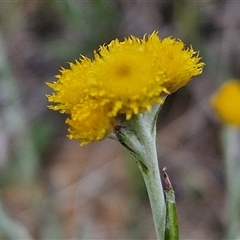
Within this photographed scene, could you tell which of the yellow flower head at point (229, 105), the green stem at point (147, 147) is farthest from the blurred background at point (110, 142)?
the green stem at point (147, 147)

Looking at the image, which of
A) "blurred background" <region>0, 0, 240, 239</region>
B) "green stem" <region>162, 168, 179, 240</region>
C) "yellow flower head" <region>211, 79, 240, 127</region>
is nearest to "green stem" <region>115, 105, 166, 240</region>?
"green stem" <region>162, 168, 179, 240</region>

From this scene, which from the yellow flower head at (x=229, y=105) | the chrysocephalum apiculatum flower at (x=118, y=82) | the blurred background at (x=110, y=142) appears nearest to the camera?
the chrysocephalum apiculatum flower at (x=118, y=82)

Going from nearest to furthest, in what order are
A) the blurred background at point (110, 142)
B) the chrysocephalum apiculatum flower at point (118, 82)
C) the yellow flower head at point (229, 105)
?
the chrysocephalum apiculatum flower at point (118, 82) → the yellow flower head at point (229, 105) → the blurred background at point (110, 142)

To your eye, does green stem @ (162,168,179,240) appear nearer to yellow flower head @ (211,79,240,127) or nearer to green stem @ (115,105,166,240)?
green stem @ (115,105,166,240)

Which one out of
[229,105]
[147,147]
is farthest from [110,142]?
[147,147]

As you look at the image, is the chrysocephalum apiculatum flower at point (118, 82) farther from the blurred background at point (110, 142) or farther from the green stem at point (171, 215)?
the blurred background at point (110, 142)

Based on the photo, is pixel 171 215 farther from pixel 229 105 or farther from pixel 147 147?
pixel 229 105
